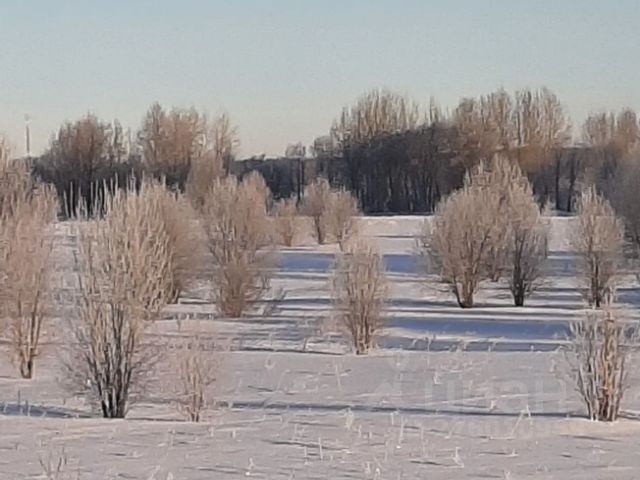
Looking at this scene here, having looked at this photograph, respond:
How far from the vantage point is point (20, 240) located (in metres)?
→ 20.5

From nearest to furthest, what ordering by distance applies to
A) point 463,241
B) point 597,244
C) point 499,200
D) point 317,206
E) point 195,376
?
point 195,376
point 597,244
point 463,241
point 499,200
point 317,206

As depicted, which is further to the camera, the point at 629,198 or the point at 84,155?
the point at 84,155

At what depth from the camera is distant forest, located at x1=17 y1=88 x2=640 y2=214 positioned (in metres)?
71.8

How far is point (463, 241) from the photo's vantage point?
1282 inches

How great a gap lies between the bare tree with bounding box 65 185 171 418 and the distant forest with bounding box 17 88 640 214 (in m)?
50.6

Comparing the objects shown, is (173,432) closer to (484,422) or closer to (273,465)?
(273,465)

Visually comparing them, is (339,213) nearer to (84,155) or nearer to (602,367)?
(84,155)

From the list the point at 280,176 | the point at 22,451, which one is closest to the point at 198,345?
the point at 22,451

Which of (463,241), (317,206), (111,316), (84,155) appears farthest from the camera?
(84,155)

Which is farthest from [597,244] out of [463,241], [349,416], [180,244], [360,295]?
[349,416]

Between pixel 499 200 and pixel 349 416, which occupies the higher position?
pixel 499 200

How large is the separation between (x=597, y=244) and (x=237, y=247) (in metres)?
9.58

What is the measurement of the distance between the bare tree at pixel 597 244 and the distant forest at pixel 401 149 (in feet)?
113

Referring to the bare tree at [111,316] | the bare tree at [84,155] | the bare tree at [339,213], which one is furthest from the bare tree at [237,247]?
the bare tree at [84,155]
